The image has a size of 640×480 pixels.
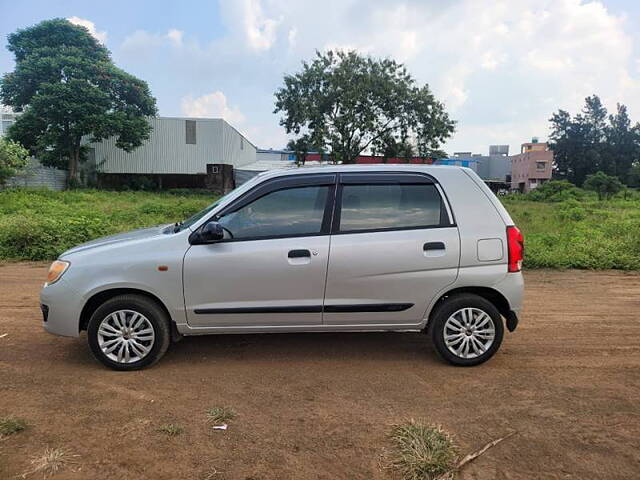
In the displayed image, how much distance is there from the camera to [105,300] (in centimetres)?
428

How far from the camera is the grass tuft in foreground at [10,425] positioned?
315 cm

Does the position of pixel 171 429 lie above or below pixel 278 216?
below

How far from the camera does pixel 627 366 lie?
174 inches

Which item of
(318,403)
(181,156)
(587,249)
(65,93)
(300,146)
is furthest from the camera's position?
(181,156)

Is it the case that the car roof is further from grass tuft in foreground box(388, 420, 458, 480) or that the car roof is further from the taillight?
grass tuft in foreground box(388, 420, 458, 480)

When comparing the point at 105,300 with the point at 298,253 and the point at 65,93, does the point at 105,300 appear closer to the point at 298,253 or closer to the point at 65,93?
the point at 298,253

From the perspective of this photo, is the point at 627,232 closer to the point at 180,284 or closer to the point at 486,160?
the point at 180,284

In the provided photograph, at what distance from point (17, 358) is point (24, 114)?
31.8 m

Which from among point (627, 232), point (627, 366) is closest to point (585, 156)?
point (627, 232)

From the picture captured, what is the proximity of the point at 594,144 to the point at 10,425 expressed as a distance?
78.8m

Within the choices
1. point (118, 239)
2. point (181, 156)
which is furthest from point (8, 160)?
point (118, 239)

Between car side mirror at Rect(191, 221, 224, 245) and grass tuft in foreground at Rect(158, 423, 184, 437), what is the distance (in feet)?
4.93

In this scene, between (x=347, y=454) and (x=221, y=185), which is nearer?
(x=347, y=454)

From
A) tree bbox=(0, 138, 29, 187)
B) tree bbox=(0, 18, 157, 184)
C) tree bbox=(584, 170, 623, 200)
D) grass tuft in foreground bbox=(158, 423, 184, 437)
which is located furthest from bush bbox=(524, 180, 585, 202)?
grass tuft in foreground bbox=(158, 423, 184, 437)
